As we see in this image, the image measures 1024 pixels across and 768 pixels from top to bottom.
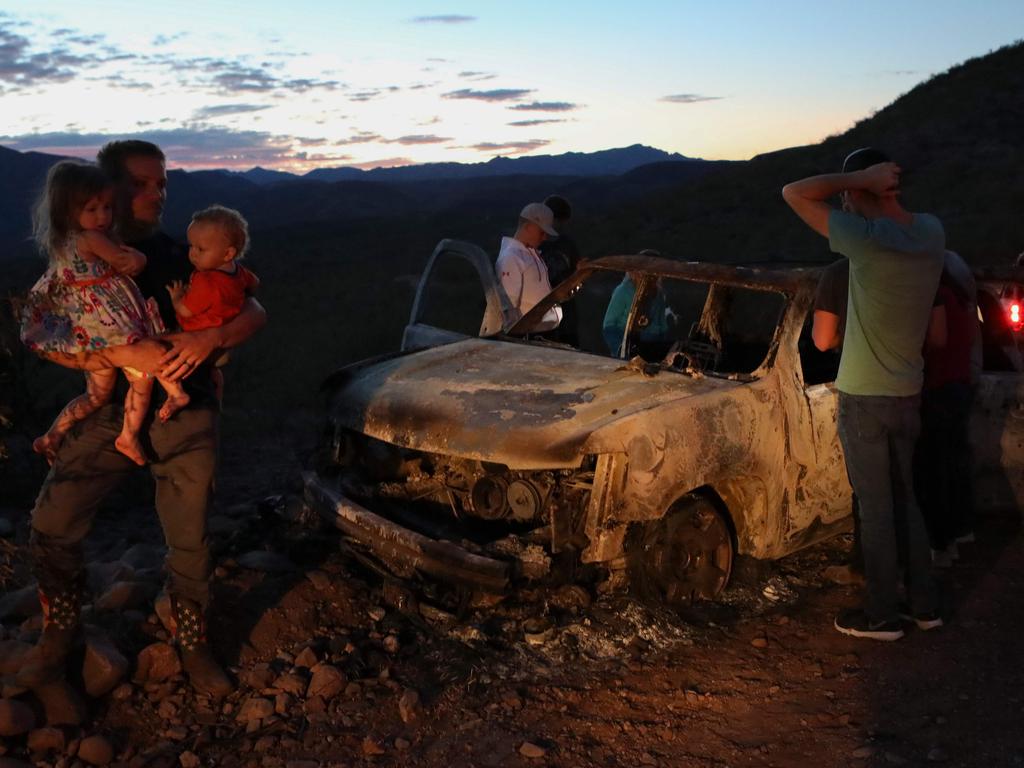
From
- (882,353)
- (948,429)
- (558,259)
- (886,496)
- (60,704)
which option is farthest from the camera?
(558,259)

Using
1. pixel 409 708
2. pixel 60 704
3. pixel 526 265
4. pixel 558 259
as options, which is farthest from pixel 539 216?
pixel 60 704

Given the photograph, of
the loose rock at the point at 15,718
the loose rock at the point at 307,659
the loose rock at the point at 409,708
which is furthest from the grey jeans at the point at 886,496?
the loose rock at the point at 15,718

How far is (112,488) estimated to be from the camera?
150 inches

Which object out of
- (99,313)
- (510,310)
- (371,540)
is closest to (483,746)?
(371,540)

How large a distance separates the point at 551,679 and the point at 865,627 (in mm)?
1420

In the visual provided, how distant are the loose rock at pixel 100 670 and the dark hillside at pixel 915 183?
17.9 meters

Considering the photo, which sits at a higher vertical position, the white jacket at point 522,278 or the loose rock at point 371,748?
the white jacket at point 522,278

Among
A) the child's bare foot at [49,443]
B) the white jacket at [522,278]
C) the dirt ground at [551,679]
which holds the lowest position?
the dirt ground at [551,679]

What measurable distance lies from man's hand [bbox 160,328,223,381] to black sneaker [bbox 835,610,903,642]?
2.91 metres

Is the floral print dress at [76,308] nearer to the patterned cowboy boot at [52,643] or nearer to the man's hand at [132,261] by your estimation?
the man's hand at [132,261]

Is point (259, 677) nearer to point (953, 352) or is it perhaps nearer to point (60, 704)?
point (60, 704)

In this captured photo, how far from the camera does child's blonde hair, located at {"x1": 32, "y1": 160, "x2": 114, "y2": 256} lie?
3404mm

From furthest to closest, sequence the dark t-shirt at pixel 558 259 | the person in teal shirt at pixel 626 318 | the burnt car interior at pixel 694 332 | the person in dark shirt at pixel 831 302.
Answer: the dark t-shirt at pixel 558 259 → the person in teal shirt at pixel 626 318 → the burnt car interior at pixel 694 332 → the person in dark shirt at pixel 831 302

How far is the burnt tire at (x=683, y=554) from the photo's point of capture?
4.60 meters
